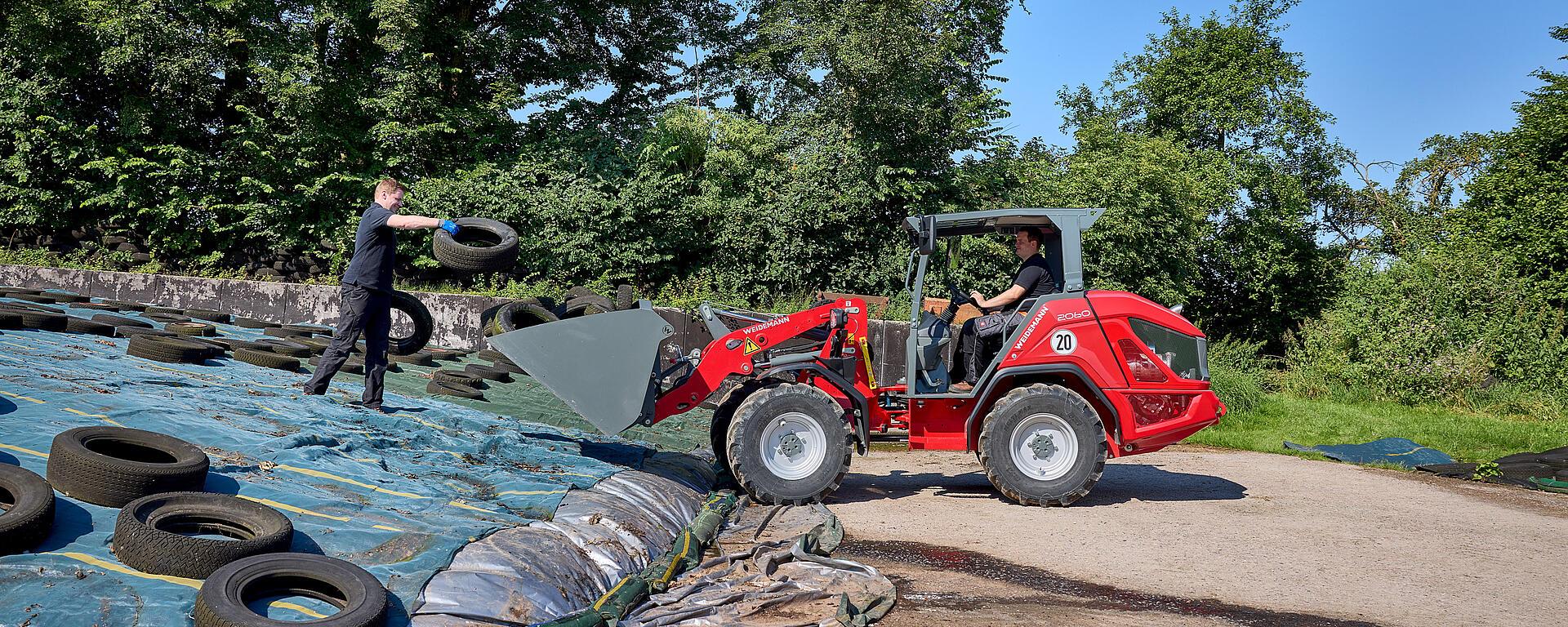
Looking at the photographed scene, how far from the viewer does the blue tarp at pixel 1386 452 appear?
11586 mm

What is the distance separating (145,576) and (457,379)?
6.49m

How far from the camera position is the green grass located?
41.1 ft

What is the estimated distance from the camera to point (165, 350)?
8.99 metres

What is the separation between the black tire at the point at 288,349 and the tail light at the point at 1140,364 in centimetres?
784

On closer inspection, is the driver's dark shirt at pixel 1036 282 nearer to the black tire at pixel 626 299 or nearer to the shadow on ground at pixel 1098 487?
the shadow on ground at pixel 1098 487

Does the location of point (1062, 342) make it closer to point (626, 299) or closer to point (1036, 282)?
point (1036, 282)

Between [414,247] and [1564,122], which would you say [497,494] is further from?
[1564,122]

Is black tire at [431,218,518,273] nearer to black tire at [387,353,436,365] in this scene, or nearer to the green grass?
black tire at [387,353,436,365]

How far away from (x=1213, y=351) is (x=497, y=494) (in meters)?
15.6

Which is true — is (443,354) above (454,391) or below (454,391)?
above

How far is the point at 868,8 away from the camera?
1967 cm

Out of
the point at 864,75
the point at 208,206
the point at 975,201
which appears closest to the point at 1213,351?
the point at 975,201

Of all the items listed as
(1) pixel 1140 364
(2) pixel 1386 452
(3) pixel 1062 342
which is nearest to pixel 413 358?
(3) pixel 1062 342

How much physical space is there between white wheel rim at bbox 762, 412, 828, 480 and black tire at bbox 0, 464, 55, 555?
447cm
